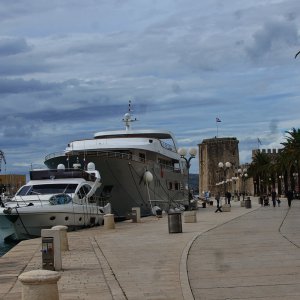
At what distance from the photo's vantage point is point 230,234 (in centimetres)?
1947

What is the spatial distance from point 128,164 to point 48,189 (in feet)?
28.2

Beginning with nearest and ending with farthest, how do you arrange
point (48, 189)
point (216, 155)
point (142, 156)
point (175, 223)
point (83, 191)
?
point (175, 223) → point (48, 189) → point (83, 191) → point (142, 156) → point (216, 155)

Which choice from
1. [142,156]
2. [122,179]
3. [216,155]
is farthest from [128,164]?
[216,155]

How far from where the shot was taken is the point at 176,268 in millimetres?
12000

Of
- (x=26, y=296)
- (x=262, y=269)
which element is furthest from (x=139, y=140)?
(x=26, y=296)

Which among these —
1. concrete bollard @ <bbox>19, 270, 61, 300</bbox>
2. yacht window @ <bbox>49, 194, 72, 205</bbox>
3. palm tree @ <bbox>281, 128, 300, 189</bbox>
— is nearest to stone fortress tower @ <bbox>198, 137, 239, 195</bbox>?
palm tree @ <bbox>281, 128, 300, 189</bbox>

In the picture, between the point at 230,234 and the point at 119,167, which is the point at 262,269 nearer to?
the point at 230,234

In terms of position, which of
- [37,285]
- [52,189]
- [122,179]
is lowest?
[37,285]

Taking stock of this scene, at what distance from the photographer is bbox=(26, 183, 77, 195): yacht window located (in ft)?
100

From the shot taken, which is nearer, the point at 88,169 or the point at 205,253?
the point at 205,253

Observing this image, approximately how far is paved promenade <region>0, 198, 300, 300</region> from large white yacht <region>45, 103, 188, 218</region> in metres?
19.0

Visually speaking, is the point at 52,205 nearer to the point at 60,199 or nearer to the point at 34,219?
the point at 60,199

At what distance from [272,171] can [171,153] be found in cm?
4110

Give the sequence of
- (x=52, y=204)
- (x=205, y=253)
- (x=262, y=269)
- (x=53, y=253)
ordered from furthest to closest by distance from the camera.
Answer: (x=52, y=204), (x=205, y=253), (x=53, y=253), (x=262, y=269)
